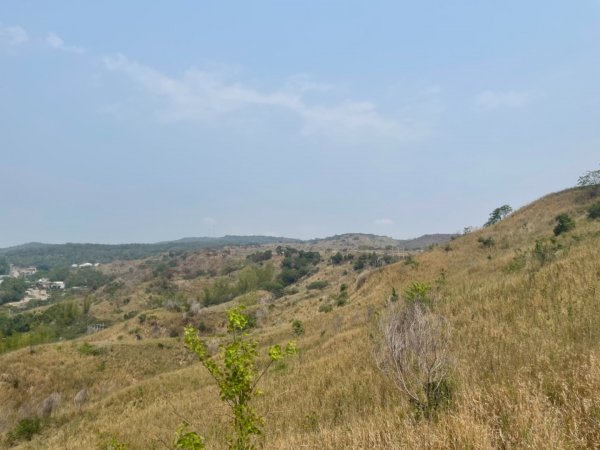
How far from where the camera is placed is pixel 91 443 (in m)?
13.2

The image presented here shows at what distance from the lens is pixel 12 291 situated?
163m

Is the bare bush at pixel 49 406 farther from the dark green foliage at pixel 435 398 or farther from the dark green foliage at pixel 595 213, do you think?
the dark green foliage at pixel 595 213

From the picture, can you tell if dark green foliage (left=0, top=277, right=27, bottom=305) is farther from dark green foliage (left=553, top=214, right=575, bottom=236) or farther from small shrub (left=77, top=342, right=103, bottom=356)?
dark green foliage (left=553, top=214, right=575, bottom=236)

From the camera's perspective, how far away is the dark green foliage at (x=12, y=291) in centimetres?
15662

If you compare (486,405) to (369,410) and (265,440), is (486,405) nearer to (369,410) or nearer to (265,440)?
(369,410)

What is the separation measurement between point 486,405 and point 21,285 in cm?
21597

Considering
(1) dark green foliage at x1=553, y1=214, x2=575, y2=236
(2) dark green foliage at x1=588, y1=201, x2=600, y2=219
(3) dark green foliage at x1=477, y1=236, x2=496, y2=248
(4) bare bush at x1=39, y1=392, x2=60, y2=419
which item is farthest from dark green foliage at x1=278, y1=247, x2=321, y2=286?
(1) dark green foliage at x1=553, y1=214, x2=575, y2=236

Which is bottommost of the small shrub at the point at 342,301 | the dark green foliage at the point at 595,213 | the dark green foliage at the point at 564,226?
the small shrub at the point at 342,301

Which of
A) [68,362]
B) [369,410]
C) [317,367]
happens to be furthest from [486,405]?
[68,362]

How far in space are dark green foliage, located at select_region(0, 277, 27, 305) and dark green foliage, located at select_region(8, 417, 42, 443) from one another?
17198 cm

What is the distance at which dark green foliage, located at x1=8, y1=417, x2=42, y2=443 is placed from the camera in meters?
19.0

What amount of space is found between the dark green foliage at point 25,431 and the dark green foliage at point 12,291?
564 feet

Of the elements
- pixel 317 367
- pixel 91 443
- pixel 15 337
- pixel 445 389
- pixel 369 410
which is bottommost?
pixel 15 337

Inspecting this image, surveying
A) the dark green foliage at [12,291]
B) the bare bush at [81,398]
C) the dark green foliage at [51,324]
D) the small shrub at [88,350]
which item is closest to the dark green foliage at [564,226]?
the bare bush at [81,398]
